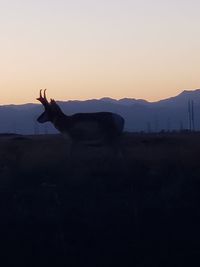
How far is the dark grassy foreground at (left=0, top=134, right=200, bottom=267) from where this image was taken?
669 inches

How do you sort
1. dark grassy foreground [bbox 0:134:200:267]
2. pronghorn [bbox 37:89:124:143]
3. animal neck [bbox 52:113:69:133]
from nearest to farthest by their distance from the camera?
1. dark grassy foreground [bbox 0:134:200:267]
2. pronghorn [bbox 37:89:124:143]
3. animal neck [bbox 52:113:69:133]

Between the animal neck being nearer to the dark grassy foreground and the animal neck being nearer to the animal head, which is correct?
the animal head

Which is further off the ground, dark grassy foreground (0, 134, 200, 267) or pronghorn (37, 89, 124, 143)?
pronghorn (37, 89, 124, 143)

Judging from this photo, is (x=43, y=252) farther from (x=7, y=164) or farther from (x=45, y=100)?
(x=45, y=100)

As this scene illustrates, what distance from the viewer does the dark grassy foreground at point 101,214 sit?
1698 cm

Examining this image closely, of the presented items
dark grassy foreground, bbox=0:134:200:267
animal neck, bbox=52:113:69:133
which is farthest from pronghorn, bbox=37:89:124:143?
dark grassy foreground, bbox=0:134:200:267

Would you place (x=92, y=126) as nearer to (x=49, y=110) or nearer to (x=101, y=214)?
(x=49, y=110)

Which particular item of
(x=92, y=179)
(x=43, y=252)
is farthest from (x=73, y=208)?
(x=92, y=179)

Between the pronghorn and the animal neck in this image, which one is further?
the animal neck

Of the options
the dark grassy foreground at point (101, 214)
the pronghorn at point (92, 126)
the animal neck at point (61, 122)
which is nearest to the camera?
the dark grassy foreground at point (101, 214)

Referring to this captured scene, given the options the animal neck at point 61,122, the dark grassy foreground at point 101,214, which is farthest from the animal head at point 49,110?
the dark grassy foreground at point 101,214

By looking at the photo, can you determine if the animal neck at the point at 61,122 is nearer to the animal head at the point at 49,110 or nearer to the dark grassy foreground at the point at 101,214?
the animal head at the point at 49,110

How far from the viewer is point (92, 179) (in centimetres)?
2642

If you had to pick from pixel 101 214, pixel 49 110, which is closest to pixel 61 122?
pixel 49 110
